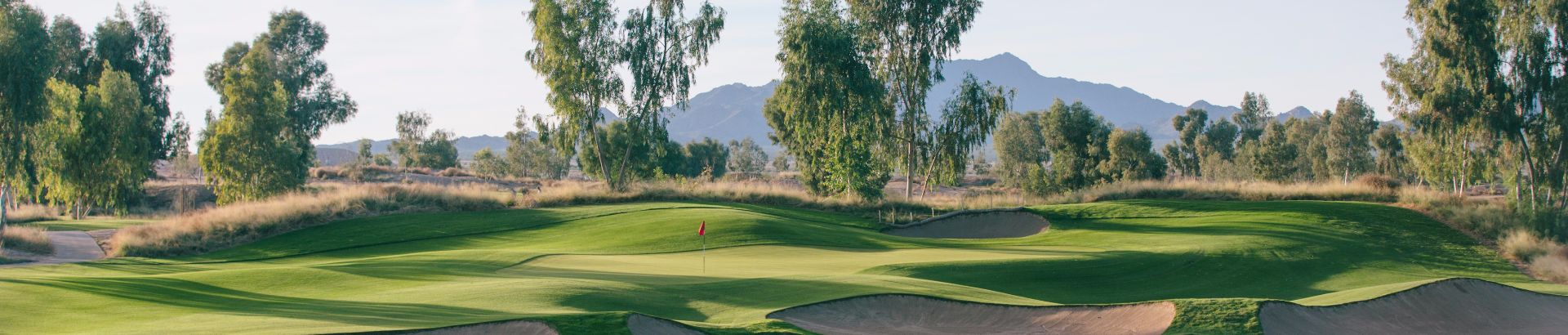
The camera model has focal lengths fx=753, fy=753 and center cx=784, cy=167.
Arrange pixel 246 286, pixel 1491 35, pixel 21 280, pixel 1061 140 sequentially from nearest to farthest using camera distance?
pixel 21 280 < pixel 246 286 < pixel 1491 35 < pixel 1061 140

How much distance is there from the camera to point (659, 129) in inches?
1313

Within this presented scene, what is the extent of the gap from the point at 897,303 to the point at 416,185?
73.3 ft

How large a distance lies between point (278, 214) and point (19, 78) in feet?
25.8

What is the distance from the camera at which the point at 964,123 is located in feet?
112

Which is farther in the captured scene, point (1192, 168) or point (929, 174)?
point (1192, 168)

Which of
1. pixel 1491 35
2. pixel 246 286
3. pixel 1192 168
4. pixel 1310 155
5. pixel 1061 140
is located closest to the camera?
pixel 246 286

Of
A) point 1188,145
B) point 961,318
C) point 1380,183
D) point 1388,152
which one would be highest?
point 1188,145

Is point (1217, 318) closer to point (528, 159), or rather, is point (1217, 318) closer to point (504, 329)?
point (504, 329)

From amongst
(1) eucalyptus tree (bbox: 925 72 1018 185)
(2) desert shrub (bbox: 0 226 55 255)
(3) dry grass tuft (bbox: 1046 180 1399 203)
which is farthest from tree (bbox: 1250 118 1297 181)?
(2) desert shrub (bbox: 0 226 55 255)

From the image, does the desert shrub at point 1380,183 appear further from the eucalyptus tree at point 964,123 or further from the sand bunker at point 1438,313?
the sand bunker at point 1438,313

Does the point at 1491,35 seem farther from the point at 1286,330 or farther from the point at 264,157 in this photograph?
the point at 264,157

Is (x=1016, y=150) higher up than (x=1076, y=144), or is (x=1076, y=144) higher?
(x=1016, y=150)

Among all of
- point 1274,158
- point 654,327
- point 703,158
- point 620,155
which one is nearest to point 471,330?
point 654,327

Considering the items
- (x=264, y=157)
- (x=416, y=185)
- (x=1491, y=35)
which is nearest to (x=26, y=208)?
(x=264, y=157)
